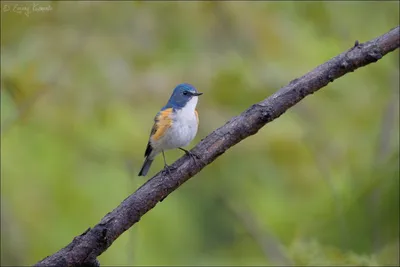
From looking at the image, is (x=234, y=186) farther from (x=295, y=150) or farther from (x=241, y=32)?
(x=241, y=32)

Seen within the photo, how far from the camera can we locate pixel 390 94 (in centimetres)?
473

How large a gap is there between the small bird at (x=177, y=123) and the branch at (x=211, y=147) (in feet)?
2.86

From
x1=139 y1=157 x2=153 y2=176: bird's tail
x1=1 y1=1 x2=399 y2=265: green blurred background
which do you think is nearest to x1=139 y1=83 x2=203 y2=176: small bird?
x1=139 y1=157 x2=153 y2=176: bird's tail

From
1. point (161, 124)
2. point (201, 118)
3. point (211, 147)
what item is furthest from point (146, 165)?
point (211, 147)

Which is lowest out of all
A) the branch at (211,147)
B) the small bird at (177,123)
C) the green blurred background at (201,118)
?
the branch at (211,147)

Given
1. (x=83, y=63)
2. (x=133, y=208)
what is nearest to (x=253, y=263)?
(x=83, y=63)

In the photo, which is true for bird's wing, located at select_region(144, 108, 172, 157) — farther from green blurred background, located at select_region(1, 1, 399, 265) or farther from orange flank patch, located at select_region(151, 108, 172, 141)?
green blurred background, located at select_region(1, 1, 399, 265)

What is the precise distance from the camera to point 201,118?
436 cm

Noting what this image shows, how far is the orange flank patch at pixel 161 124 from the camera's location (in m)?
3.21

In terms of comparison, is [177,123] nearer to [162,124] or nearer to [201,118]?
[162,124]

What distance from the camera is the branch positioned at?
6.88ft

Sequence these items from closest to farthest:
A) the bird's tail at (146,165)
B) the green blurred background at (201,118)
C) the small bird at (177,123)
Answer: the small bird at (177,123) < the bird's tail at (146,165) < the green blurred background at (201,118)

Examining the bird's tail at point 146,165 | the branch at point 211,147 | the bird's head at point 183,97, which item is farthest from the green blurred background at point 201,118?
the branch at point 211,147

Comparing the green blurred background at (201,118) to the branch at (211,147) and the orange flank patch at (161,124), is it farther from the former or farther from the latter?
the branch at (211,147)
